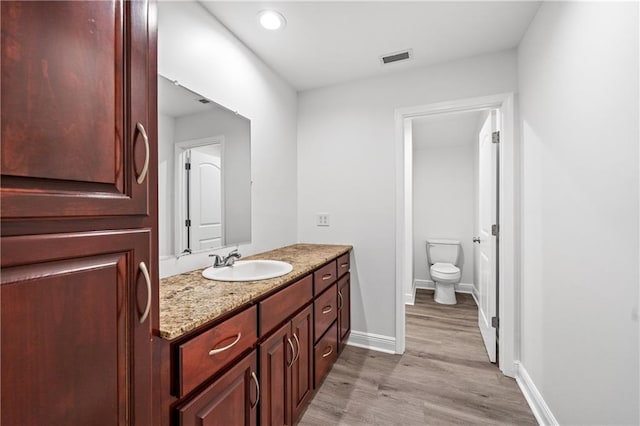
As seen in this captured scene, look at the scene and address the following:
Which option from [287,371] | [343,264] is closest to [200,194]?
[287,371]

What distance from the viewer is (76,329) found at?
1.88ft

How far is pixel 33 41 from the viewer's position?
51 centimetres

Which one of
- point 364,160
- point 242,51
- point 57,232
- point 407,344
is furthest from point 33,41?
point 407,344

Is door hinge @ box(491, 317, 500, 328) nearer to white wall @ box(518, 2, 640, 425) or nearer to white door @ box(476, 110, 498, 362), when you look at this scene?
white door @ box(476, 110, 498, 362)

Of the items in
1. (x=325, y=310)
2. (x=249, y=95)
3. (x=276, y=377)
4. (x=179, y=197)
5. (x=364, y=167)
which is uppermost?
(x=249, y=95)

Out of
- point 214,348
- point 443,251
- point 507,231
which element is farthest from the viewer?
point 443,251

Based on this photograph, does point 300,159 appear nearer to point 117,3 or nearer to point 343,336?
point 343,336

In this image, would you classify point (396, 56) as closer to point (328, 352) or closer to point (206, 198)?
point (206, 198)

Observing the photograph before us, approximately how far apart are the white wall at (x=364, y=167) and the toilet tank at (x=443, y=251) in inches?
74.1

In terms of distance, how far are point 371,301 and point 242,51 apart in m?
2.21

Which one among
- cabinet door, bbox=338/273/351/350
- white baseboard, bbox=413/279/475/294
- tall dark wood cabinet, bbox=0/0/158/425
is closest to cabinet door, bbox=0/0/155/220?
tall dark wood cabinet, bbox=0/0/158/425

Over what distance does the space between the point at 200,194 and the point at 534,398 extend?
2352mm

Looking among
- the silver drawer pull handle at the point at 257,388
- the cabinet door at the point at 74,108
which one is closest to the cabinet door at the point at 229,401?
the silver drawer pull handle at the point at 257,388

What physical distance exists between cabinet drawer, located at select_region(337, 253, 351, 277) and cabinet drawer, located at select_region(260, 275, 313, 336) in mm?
561
